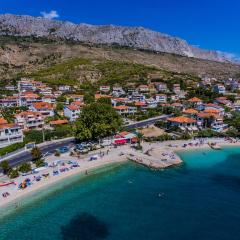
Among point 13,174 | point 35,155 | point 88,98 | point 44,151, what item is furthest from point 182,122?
point 13,174

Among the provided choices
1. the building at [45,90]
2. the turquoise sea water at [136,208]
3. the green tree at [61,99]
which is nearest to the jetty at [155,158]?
the turquoise sea water at [136,208]

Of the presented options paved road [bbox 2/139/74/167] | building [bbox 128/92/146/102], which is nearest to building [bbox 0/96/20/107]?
paved road [bbox 2/139/74/167]

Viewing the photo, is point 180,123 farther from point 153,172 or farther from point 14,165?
point 14,165

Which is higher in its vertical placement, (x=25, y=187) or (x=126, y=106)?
(x=126, y=106)

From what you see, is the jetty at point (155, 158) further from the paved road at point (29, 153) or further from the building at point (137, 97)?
the building at point (137, 97)

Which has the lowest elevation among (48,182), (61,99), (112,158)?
(48,182)

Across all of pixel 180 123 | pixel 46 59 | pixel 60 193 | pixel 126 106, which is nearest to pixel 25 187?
pixel 60 193

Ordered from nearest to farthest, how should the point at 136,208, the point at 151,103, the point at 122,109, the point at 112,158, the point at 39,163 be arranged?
the point at 136,208, the point at 39,163, the point at 112,158, the point at 122,109, the point at 151,103

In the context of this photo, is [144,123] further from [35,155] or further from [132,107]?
[35,155]
